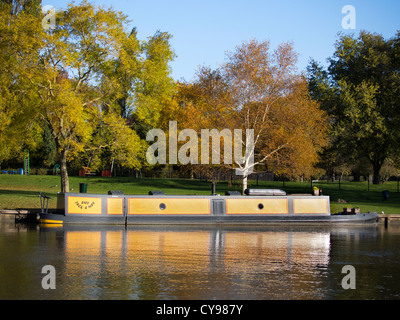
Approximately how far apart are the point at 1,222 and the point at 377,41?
126 feet

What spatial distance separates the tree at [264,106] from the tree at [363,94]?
32.2 feet

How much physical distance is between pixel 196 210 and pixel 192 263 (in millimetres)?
12370

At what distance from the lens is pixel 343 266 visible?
1692 cm

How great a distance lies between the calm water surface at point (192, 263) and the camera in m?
13.0

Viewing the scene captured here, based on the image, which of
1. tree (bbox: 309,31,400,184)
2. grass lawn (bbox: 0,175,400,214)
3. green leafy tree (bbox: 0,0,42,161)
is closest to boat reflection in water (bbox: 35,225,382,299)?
grass lawn (bbox: 0,175,400,214)

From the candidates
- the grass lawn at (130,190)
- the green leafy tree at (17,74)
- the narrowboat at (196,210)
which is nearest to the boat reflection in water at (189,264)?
the narrowboat at (196,210)

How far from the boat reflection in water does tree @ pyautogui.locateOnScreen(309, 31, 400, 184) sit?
2278cm

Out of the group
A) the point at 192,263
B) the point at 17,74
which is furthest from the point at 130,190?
the point at 192,263

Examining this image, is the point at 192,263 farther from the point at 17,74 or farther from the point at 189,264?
the point at 17,74

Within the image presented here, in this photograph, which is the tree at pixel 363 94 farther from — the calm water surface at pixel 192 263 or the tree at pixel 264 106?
the calm water surface at pixel 192 263

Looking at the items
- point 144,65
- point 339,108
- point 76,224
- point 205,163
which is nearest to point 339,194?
point 339,108

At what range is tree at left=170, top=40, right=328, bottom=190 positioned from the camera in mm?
36344

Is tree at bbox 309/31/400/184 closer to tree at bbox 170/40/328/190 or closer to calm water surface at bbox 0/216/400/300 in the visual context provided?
tree at bbox 170/40/328/190
